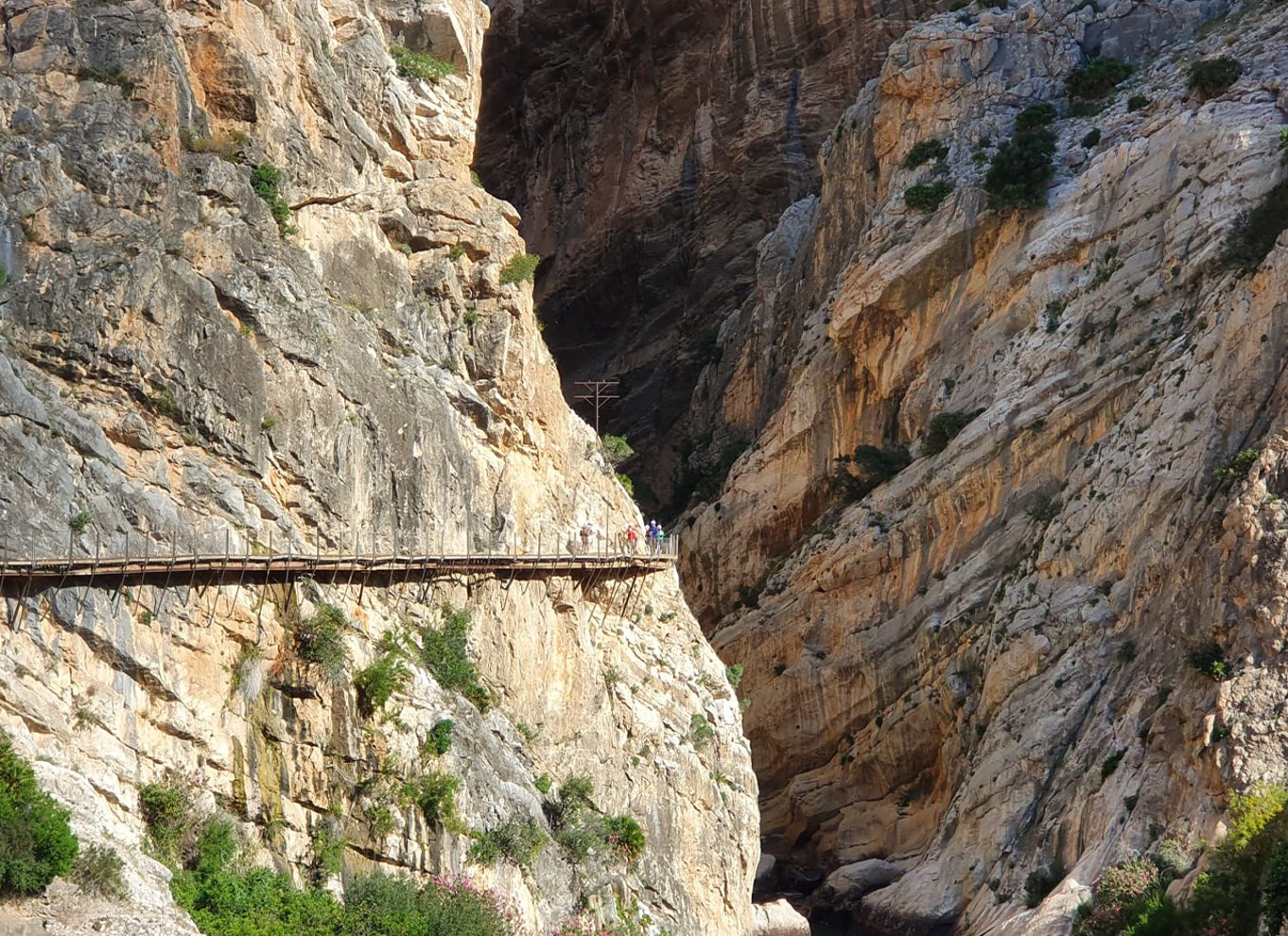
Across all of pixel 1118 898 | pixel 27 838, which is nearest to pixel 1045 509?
pixel 1118 898

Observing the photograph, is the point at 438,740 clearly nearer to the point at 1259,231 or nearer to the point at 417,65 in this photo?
the point at 417,65

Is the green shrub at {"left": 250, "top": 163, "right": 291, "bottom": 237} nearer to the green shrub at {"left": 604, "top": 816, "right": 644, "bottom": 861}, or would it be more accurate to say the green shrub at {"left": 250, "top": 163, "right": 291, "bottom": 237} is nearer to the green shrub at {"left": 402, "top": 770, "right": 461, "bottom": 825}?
the green shrub at {"left": 402, "top": 770, "right": 461, "bottom": 825}

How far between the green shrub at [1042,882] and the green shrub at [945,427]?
1509 centimetres

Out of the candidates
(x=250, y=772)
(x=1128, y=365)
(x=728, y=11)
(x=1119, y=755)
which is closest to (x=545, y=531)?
(x=250, y=772)

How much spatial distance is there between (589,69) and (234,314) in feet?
138

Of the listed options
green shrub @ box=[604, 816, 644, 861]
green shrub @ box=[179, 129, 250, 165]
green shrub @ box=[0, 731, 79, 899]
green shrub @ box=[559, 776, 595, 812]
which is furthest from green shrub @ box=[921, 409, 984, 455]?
green shrub @ box=[0, 731, 79, 899]

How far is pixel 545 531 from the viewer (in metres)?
40.6

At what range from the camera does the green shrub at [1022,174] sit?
2158 inches

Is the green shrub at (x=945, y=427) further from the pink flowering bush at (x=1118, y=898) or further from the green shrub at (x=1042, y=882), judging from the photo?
the pink flowering bush at (x=1118, y=898)

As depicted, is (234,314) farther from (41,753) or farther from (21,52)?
(41,753)

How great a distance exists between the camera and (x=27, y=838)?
27.8 meters

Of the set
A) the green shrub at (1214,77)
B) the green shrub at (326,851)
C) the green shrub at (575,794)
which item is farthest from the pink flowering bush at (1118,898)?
the green shrub at (1214,77)

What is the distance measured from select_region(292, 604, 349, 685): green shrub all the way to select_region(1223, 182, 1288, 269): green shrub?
80.6 ft

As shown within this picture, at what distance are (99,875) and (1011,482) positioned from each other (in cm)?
2935
